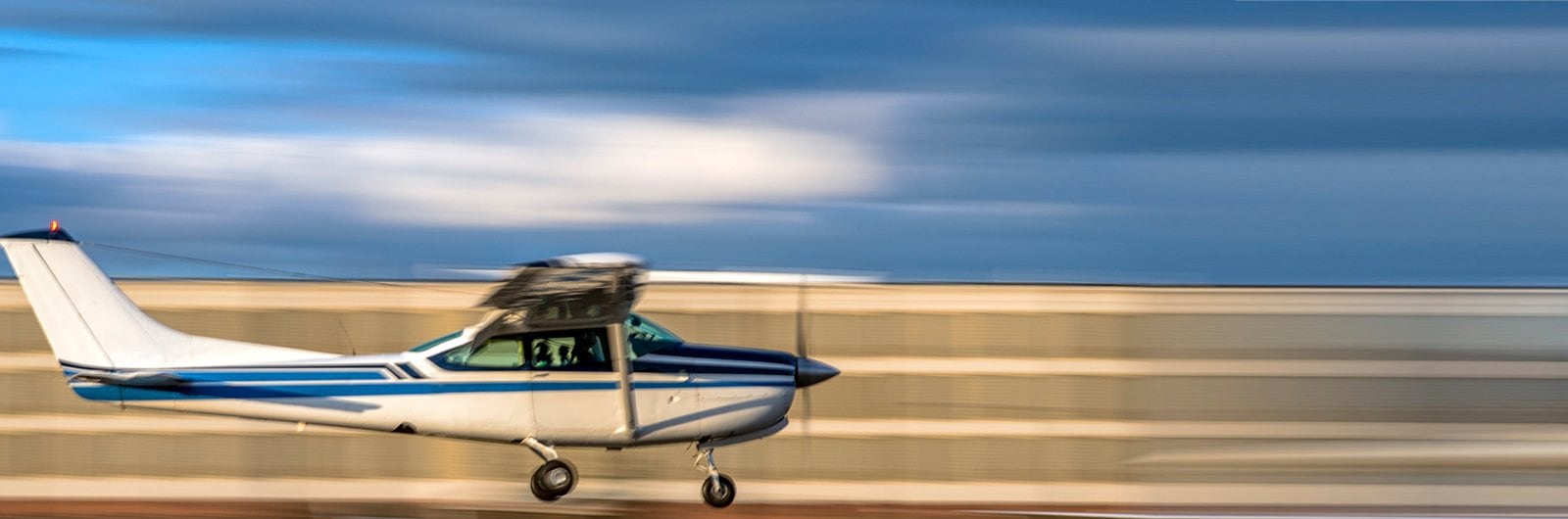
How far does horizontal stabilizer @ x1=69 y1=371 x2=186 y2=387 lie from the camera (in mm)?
14508

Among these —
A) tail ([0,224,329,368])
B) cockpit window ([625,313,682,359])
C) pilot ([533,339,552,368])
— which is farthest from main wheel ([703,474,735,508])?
tail ([0,224,329,368])

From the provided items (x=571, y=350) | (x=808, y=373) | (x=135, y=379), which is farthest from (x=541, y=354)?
(x=135, y=379)

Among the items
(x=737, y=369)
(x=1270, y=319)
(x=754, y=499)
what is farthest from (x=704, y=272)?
(x=1270, y=319)

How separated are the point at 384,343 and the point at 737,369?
8188mm

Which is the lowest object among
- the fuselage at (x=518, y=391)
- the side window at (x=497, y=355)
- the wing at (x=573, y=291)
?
the fuselage at (x=518, y=391)

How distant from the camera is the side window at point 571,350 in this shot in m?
14.4

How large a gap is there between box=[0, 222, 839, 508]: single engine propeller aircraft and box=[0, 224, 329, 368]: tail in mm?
39

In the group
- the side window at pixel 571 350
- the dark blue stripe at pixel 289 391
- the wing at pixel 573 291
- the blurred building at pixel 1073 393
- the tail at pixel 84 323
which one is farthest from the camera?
the blurred building at pixel 1073 393

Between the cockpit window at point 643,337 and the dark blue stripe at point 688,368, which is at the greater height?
the cockpit window at point 643,337

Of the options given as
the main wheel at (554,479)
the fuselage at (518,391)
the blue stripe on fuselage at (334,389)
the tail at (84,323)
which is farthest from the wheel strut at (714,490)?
the tail at (84,323)

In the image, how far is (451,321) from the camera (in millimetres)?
20734

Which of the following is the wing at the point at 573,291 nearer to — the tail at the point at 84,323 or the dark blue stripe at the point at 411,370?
the dark blue stripe at the point at 411,370

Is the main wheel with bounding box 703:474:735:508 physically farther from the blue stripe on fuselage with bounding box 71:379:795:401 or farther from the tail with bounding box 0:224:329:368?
the tail with bounding box 0:224:329:368

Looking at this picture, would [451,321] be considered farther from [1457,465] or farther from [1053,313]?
[1457,465]
